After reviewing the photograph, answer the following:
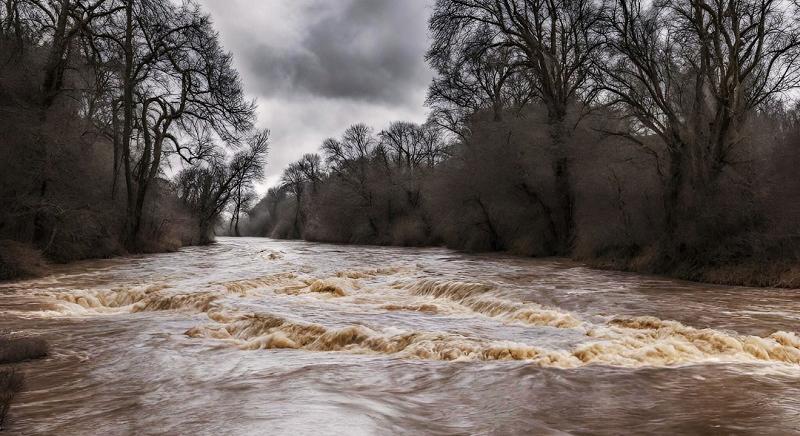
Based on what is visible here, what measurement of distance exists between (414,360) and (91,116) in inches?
817

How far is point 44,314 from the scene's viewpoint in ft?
31.9

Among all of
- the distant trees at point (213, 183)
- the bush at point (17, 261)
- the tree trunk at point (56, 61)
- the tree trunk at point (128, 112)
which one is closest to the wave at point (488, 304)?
the bush at point (17, 261)

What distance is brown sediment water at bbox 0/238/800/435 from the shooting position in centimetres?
452

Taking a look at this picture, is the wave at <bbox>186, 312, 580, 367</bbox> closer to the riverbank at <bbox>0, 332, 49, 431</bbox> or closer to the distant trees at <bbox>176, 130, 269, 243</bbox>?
the riverbank at <bbox>0, 332, 49, 431</bbox>

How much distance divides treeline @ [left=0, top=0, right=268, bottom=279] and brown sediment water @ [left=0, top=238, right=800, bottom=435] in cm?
484

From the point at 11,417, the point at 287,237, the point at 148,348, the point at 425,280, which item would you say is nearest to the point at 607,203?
the point at 425,280

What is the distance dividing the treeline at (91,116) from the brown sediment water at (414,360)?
15.9 feet

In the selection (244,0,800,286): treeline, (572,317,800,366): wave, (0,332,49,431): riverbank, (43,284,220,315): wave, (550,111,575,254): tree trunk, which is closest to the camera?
(0,332,49,431): riverbank

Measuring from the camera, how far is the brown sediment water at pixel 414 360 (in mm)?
4520

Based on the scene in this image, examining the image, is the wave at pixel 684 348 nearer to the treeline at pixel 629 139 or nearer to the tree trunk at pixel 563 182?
the treeline at pixel 629 139

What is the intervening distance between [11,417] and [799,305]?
455 inches

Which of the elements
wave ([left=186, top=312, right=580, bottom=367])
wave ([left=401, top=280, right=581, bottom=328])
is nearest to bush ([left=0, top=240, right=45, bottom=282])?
wave ([left=186, top=312, right=580, bottom=367])

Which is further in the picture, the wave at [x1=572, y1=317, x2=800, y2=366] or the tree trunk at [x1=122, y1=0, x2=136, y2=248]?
the tree trunk at [x1=122, y1=0, x2=136, y2=248]

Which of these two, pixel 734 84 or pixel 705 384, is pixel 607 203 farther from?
pixel 705 384
